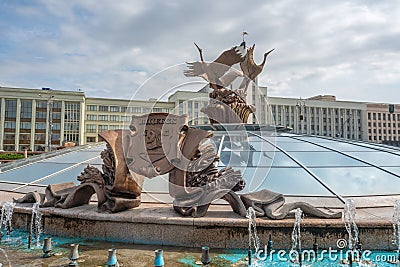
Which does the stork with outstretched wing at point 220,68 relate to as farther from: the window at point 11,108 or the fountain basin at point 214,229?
the window at point 11,108

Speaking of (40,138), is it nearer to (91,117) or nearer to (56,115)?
(56,115)

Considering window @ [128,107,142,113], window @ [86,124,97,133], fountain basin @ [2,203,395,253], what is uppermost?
window @ [86,124,97,133]

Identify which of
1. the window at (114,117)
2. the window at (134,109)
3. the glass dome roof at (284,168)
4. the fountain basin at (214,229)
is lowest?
the fountain basin at (214,229)

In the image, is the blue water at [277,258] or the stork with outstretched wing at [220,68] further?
the stork with outstretched wing at [220,68]

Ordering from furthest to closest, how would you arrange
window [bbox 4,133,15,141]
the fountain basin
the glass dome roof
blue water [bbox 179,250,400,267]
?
window [bbox 4,133,15,141] → the glass dome roof → the fountain basin → blue water [bbox 179,250,400,267]

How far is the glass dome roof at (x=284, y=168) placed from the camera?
289 inches

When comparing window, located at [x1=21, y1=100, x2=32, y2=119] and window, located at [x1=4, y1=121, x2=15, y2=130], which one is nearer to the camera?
window, located at [x1=4, y1=121, x2=15, y2=130]

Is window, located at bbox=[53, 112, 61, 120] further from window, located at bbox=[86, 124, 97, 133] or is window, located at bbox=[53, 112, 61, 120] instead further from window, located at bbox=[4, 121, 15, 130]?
window, located at bbox=[4, 121, 15, 130]

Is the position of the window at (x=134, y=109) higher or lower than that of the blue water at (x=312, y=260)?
higher

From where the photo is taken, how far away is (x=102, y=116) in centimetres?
6056

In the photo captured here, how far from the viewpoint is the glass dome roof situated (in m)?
7.34

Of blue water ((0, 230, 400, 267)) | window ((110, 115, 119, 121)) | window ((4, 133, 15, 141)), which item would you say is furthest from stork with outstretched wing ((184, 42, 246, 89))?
window ((4, 133, 15, 141))

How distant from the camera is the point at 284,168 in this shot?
8.27 meters

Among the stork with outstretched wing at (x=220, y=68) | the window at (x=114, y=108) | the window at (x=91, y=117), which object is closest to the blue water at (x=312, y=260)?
the stork with outstretched wing at (x=220, y=68)
